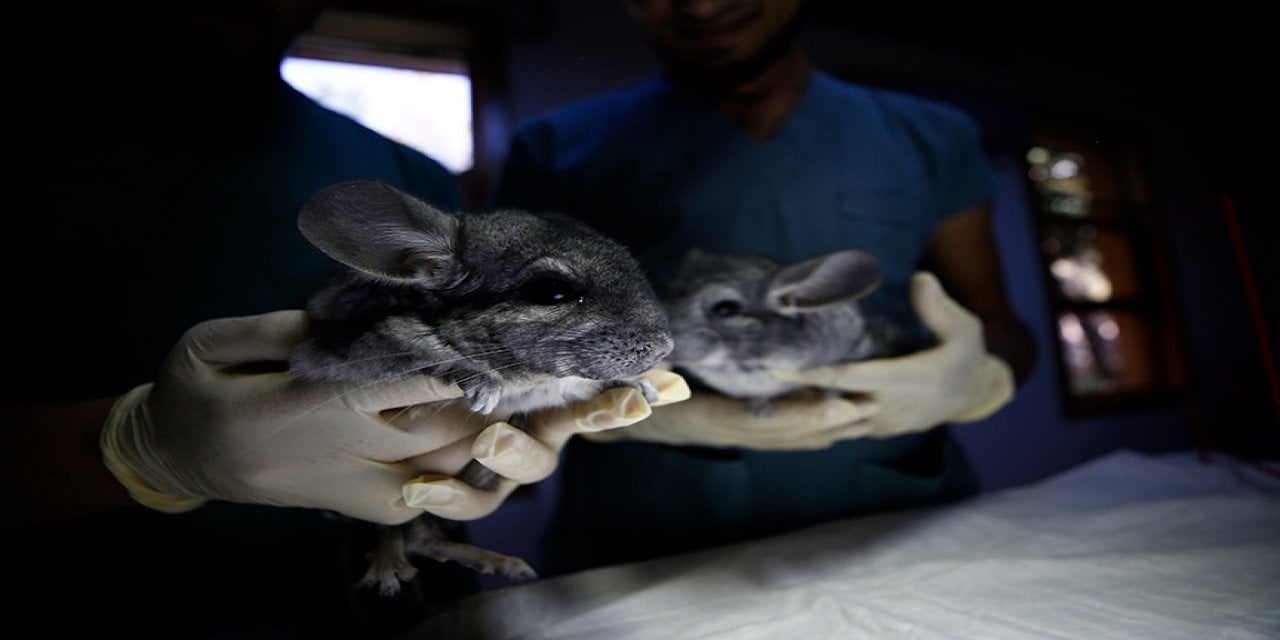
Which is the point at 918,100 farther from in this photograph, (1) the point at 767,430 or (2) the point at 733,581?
(2) the point at 733,581

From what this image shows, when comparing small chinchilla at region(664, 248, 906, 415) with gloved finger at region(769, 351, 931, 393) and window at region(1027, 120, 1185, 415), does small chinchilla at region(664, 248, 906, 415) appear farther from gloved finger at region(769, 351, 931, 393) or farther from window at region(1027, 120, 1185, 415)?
window at region(1027, 120, 1185, 415)

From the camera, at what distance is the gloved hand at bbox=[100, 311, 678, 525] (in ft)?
2.85

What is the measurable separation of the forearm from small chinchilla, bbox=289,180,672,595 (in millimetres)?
333

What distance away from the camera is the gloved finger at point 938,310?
1.52m

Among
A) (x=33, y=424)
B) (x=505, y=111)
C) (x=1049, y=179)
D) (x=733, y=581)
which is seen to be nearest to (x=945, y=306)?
(x=1049, y=179)

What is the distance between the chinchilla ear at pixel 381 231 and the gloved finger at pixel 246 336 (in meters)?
0.16

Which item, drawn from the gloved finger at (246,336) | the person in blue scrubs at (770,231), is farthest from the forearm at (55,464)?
the person in blue scrubs at (770,231)

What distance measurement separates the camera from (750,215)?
1707 millimetres

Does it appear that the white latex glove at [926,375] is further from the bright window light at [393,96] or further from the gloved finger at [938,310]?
the bright window light at [393,96]

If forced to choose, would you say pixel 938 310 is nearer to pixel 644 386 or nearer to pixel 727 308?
pixel 727 308

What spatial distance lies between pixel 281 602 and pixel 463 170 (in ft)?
2.63

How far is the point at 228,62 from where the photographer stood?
3.00 feet

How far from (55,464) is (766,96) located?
5.45 feet

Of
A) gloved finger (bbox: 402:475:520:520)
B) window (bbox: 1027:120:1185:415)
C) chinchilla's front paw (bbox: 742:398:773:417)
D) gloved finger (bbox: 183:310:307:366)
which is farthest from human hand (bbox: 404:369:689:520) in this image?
window (bbox: 1027:120:1185:415)
